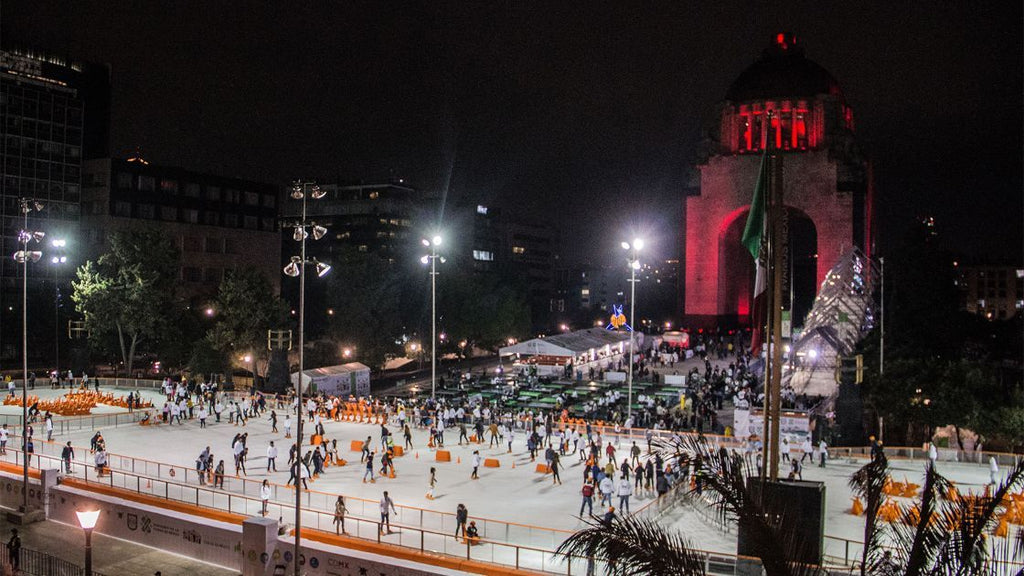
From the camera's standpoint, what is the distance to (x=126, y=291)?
172 feet

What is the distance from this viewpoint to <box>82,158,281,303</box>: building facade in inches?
2689

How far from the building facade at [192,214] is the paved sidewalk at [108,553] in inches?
1634

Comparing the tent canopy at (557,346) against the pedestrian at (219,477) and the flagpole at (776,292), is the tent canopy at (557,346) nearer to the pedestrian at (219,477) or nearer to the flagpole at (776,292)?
the pedestrian at (219,477)

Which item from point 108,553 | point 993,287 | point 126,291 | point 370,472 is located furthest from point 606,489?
point 993,287

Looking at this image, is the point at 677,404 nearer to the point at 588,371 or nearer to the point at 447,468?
the point at 588,371

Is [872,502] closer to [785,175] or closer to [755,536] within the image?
[755,536]

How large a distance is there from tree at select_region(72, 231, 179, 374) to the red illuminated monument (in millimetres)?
56563

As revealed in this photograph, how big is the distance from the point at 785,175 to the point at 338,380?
179ft

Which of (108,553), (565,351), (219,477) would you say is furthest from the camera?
(565,351)

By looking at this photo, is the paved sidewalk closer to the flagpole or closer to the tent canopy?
the flagpole

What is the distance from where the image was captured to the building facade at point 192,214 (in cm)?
6831

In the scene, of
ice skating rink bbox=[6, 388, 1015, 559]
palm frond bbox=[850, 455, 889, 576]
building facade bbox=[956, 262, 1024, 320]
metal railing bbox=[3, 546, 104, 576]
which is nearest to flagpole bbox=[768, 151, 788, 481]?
palm frond bbox=[850, 455, 889, 576]

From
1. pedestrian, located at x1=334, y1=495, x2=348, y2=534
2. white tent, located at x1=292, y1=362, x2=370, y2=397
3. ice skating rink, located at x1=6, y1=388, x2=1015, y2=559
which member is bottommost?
ice skating rink, located at x1=6, y1=388, x2=1015, y2=559

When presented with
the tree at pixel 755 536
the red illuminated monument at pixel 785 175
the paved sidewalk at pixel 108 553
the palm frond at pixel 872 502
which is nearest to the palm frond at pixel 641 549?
the tree at pixel 755 536
